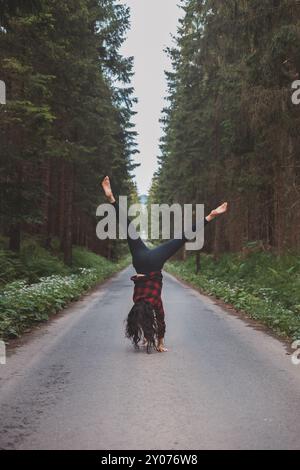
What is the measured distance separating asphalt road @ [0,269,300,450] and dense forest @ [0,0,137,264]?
669 cm

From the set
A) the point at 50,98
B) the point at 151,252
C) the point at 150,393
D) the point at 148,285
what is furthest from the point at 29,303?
the point at 50,98

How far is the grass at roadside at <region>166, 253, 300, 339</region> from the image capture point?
35.7 feet

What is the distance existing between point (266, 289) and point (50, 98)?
1153 cm

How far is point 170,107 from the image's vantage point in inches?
1784

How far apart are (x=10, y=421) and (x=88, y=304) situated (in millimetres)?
10789

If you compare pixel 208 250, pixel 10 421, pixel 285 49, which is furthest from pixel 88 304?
pixel 208 250

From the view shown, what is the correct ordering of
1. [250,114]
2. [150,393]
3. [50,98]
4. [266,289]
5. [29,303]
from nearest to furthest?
[150,393] → [29,303] → [266,289] → [250,114] → [50,98]

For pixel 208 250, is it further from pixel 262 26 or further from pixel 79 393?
pixel 79 393

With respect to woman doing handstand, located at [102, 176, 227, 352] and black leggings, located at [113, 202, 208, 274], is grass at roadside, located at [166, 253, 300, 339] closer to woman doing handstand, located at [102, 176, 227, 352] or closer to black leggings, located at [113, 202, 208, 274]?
woman doing handstand, located at [102, 176, 227, 352]

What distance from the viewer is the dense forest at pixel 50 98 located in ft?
52.5

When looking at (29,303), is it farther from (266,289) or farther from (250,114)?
(250,114)

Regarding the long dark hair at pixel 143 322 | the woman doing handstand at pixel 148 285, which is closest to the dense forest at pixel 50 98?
the woman doing handstand at pixel 148 285

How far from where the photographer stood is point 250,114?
49.9 ft

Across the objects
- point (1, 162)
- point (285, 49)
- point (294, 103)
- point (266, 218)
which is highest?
point (285, 49)
